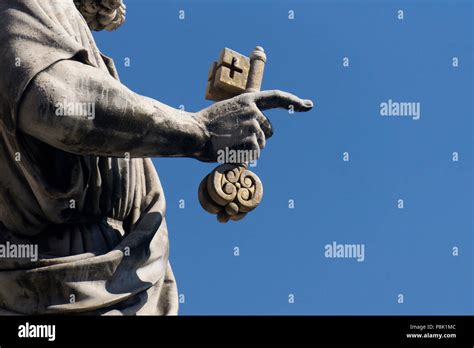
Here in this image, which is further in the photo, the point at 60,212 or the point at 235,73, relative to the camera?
the point at 235,73

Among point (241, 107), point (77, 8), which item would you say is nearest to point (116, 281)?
point (241, 107)

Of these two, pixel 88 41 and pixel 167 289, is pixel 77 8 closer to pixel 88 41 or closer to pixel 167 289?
pixel 88 41

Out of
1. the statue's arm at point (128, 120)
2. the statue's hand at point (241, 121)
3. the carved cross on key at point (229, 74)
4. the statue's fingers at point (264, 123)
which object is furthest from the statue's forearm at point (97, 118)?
the carved cross on key at point (229, 74)

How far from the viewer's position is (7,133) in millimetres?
6309

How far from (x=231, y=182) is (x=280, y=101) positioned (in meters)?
0.59

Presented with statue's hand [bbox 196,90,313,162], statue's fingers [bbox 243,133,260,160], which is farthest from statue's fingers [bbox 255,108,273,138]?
statue's fingers [bbox 243,133,260,160]

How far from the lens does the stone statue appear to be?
6180 millimetres

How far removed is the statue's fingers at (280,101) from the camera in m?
6.73

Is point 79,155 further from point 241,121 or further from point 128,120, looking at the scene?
point 241,121

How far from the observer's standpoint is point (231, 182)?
667 centimetres

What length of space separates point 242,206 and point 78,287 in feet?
3.62

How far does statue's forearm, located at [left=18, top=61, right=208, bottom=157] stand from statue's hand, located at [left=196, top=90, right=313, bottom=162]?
0.11m

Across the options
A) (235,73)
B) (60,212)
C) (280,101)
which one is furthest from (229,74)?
(60,212)

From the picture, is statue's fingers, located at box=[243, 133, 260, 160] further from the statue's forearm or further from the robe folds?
the robe folds
